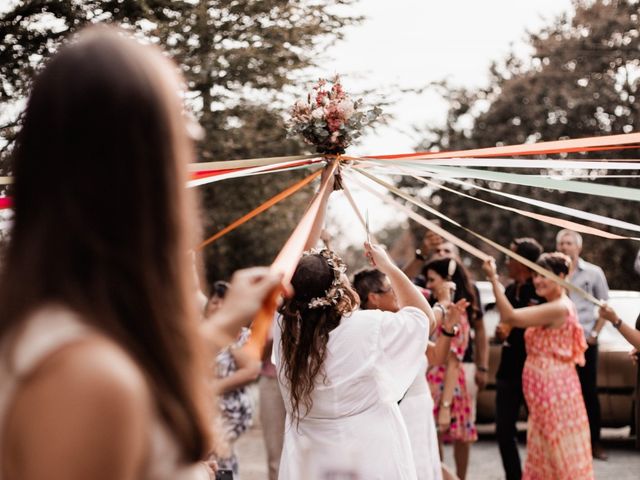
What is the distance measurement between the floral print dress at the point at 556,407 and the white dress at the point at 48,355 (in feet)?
17.7

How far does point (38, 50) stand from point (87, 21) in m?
0.49

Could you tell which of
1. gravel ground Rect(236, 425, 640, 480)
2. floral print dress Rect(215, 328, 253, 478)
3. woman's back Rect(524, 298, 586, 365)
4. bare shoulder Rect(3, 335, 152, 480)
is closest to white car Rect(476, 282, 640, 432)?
gravel ground Rect(236, 425, 640, 480)

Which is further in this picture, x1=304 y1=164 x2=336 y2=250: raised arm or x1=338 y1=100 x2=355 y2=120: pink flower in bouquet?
x1=338 y1=100 x2=355 y2=120: pink flower in bouquet

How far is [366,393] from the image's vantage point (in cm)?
415

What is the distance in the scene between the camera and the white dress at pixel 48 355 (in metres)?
1.27

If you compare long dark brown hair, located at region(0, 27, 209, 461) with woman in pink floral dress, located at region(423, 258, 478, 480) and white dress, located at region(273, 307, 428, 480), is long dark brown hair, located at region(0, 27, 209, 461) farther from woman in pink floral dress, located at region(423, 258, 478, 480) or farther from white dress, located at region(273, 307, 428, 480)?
woman in pink floral dress, located at region(423, 258, 478, 480)

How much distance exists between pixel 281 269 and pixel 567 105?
21.8 m

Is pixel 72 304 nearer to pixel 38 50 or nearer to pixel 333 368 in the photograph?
pixel 333 368

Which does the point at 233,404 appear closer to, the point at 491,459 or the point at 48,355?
the point at 491,459

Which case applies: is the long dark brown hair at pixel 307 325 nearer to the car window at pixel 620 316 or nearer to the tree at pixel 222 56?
the tree at pixel 222 56

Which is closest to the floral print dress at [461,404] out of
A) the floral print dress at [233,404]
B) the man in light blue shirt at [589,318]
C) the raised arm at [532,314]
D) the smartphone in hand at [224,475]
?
the raised arm at [532,314]

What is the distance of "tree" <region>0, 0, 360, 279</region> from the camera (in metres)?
7.53

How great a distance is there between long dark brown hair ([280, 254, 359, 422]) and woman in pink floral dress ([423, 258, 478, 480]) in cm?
261

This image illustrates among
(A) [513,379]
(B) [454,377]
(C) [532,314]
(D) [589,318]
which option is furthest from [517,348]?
(D) [589,318]
